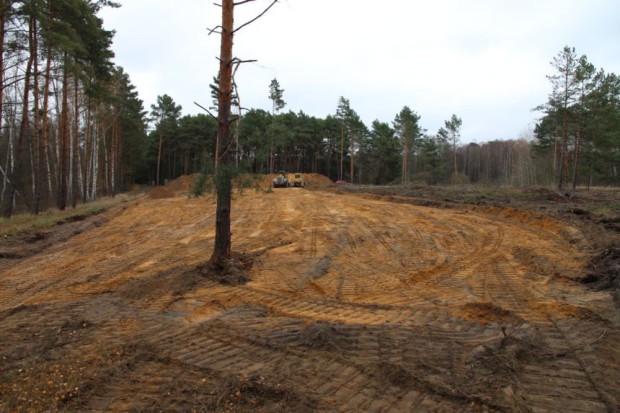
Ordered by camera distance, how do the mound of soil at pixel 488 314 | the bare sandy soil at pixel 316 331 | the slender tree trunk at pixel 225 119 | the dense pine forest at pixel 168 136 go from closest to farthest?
the bare sandy soil at pixel 316 331 < the mound of soil at pixel 488 314 < the slender tree trunk at pixel 225 119 < the dense pine forest at pixel 168 136

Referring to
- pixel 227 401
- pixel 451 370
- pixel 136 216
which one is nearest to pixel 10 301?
pixel 227 401

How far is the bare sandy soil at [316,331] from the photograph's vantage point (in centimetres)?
340

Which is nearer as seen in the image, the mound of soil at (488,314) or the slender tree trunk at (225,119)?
the mound of soil at (488,314)

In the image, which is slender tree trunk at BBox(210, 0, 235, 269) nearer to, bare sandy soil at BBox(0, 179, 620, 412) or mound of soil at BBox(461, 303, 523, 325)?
bare sandy soil at BBox(0, 179, 620, 412)

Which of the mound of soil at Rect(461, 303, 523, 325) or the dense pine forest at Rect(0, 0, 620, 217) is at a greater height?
the dense pine forest at Rect(0, 0, 620, 217)

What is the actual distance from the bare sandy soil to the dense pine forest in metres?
2.65

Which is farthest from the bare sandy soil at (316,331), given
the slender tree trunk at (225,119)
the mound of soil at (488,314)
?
the slender tree trunk at (225,119)

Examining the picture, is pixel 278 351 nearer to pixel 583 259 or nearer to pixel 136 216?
pixel 583 259

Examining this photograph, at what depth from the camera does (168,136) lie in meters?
61.2

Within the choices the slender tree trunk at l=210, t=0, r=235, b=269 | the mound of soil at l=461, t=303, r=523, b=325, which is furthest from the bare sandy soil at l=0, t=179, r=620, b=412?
the slender tree trunk at l=210, t=0, r=235, b=269

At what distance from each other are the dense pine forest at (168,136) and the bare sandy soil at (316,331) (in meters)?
2.65

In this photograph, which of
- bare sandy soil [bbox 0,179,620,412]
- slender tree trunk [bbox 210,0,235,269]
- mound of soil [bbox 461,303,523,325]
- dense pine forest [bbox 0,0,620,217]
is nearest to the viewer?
bare sandy soil [bbox 0,179,620,412]

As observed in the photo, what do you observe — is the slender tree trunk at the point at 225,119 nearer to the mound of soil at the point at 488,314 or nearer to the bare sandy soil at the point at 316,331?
the bare sandy soil at the point at 316,331

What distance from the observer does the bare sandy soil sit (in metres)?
3.40
